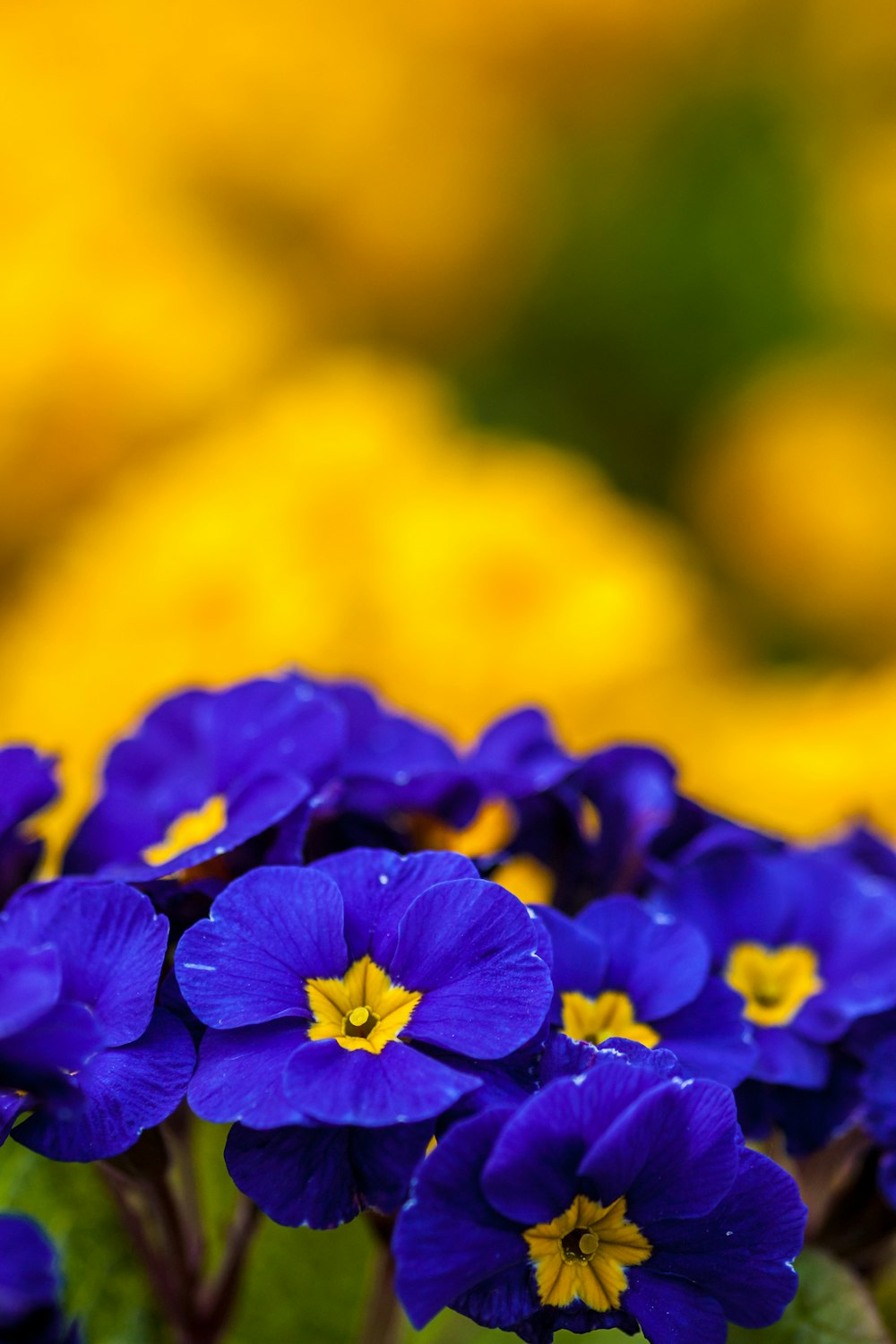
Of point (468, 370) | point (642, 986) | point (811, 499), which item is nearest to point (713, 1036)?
point (642, 986)

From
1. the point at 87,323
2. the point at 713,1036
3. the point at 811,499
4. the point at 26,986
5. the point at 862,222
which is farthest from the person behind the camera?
the point at 862,222

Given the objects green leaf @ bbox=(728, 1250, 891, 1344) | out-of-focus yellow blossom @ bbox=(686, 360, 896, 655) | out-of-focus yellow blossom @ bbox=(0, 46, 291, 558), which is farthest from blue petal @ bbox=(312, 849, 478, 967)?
out-of-focus yellow blossom @ bbox=(686, 360, 896, 655)

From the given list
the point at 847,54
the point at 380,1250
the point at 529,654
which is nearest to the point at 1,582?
the point at 529,654

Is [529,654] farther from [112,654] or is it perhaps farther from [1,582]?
[1,582]

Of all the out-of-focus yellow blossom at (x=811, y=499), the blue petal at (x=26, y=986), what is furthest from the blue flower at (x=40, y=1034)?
the out-of-focus yellow blossom at (x=811, y=499)

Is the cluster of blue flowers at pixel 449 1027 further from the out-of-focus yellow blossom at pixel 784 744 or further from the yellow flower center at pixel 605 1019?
the out-of-focus yellow blossom at pixel 784 744

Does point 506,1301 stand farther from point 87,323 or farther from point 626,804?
point 87,323
